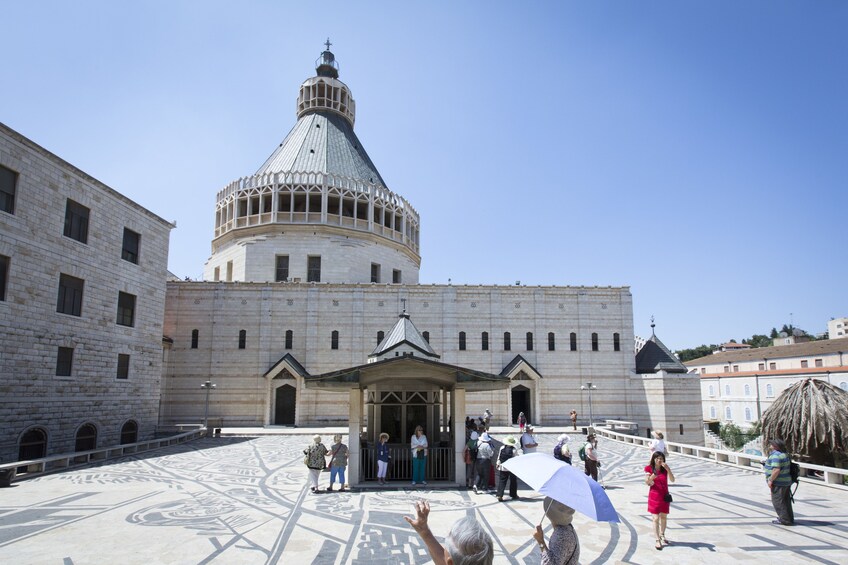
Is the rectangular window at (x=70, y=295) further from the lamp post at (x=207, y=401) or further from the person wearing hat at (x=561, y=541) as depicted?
the person wearing hat at (x=561, y=541)

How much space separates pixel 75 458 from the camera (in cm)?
2180

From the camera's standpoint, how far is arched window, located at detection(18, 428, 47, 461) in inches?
856

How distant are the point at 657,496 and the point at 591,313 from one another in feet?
104

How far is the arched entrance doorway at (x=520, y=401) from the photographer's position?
39281mm

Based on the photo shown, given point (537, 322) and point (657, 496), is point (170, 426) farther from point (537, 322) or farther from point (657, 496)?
point (657, 496)

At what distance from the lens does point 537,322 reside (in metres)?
40.1

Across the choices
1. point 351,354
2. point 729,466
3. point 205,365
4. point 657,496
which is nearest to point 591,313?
point 351,354

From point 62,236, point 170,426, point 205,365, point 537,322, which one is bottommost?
point 170,426

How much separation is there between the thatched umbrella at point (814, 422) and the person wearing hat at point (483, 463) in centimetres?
1117

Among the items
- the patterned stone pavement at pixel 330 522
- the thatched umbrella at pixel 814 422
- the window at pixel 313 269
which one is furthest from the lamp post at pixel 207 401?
the thatched umbrella at pixel 814 422

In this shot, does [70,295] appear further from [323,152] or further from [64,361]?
[323,152]

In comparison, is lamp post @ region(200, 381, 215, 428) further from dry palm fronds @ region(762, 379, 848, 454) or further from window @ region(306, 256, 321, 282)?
dry palm fronds @ region(762, 379, 848, 454)

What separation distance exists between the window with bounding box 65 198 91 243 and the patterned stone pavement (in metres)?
12.2

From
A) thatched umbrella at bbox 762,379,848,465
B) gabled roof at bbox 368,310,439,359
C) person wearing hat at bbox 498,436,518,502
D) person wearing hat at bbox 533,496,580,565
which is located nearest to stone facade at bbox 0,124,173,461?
gabled roof at bbox 368,310,439,359
